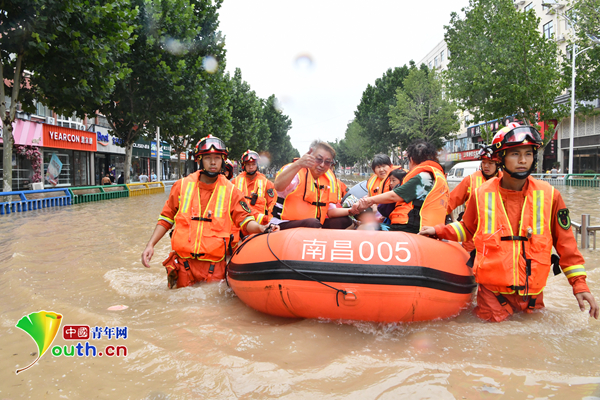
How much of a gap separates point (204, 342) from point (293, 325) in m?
0.80

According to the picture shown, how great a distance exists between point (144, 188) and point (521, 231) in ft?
75.5

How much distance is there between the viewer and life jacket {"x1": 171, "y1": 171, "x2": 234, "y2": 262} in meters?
4.22

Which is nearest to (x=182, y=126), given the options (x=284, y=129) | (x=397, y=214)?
(x=397, y=214)

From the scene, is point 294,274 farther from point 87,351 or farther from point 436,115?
point 436,115

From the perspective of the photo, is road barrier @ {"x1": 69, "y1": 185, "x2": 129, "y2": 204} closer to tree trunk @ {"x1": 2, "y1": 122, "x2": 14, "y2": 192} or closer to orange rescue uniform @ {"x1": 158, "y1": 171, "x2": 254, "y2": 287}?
tree trunk @ {"x1": 2, "y1": 122, "x2": 14, "y2": 192}

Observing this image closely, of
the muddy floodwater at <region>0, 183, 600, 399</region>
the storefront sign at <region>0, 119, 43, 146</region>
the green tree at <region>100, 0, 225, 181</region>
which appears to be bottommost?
the muddy floodwater at <region>0, 183, 600, 399</region>

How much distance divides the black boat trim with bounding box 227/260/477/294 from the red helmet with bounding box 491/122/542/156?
1.18 meters

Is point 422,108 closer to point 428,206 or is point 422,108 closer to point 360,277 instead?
point 428,206

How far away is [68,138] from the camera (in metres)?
24.8

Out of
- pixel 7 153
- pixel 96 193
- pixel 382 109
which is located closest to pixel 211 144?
pixel 7 153

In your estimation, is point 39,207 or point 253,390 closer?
point 253,390

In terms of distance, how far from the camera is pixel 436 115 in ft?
126

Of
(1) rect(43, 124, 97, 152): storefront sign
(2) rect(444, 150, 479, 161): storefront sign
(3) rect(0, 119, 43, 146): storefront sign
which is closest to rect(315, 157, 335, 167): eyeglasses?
(3) rect(0, 119, 43, 146): storefront sign

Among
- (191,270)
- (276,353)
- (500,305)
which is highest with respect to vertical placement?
(191,270)
